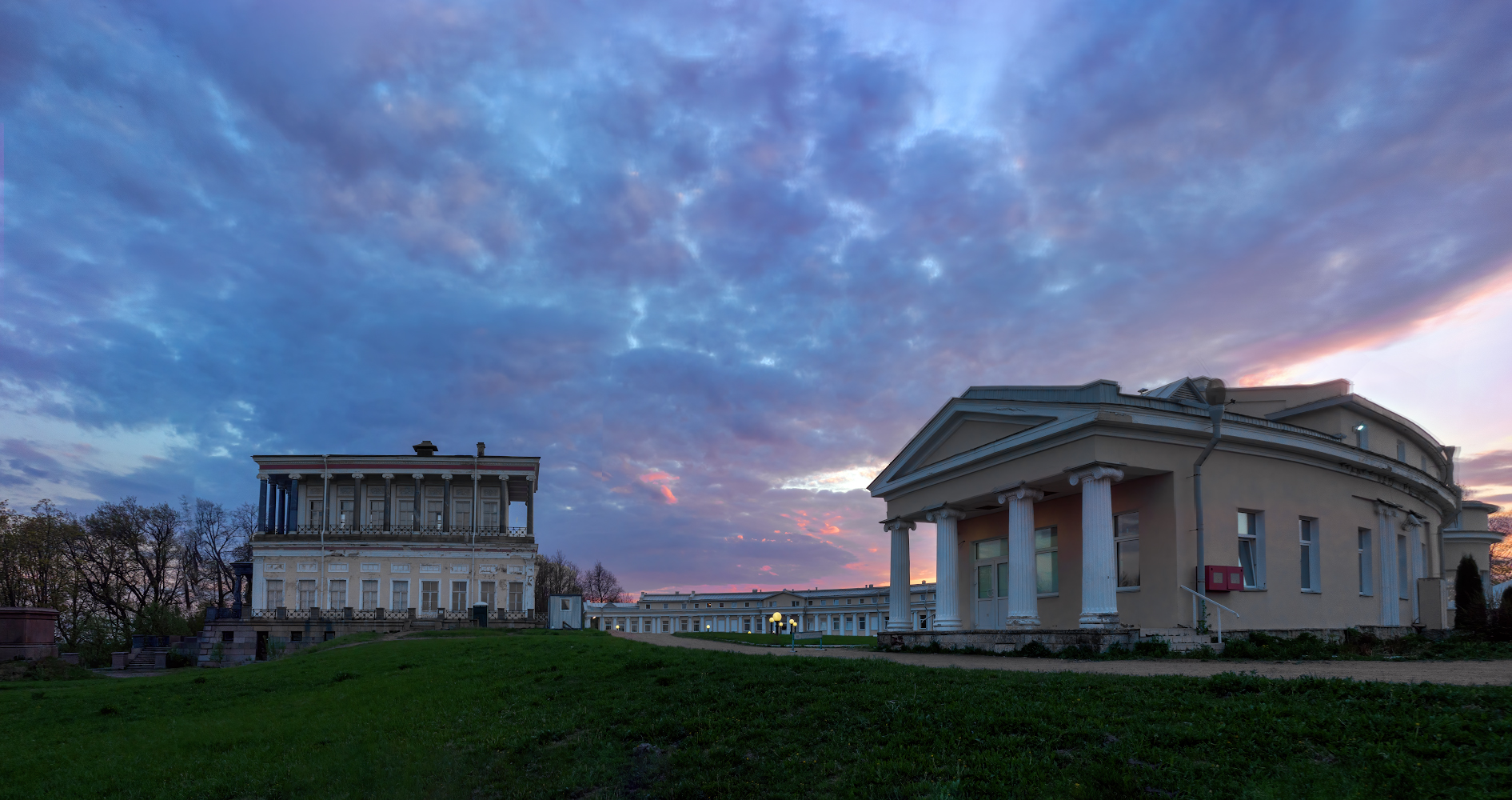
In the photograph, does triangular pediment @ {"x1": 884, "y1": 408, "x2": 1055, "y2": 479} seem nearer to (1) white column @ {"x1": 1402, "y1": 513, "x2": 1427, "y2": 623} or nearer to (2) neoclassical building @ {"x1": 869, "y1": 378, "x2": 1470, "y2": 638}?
(2) neoclassical building @ {"x1": 869, "y1": 378, "x2": 1470, "y2": 638}

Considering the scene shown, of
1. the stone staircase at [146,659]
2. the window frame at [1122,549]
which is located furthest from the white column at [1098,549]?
the stone staircase at [146,659]

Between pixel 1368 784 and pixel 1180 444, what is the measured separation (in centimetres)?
1328

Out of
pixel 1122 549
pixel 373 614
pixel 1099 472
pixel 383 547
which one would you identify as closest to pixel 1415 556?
pixel 1122 549

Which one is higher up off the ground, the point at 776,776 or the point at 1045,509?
the point at 1045,509

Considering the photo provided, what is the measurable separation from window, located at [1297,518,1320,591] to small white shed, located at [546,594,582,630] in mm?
33168

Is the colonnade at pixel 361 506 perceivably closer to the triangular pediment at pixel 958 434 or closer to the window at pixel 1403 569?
the triangular pediment at pixel 958 434

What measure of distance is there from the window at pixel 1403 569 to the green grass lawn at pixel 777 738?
18.5 m

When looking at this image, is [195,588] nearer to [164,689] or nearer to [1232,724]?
[164,689]

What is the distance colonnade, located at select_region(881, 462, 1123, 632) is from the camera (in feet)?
56.5

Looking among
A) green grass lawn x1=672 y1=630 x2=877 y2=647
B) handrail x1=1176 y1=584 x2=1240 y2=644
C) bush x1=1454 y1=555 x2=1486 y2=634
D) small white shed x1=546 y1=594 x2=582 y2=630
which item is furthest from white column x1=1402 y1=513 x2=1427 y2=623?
small white shed x1=546 y1=594 x2=582 y2=630

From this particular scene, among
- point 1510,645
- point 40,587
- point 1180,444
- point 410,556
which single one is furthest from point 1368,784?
point 40,587

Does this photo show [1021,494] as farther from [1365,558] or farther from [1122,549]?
[1365,558]

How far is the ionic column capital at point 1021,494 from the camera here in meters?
19.7

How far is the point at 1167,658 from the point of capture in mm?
14922
